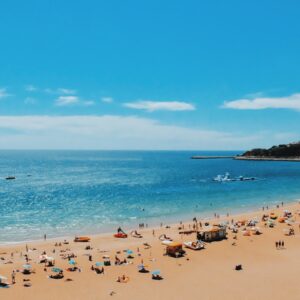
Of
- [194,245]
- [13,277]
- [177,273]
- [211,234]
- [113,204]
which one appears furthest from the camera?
[113,204]

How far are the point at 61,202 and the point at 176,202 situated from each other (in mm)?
21245

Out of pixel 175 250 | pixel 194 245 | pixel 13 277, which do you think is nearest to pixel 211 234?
pixel 194 245

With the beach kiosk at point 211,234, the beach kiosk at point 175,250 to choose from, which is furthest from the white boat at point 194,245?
the beach kiosk at point 211,234

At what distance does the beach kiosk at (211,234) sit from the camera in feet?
134

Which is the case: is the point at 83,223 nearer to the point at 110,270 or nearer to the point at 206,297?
the point at 110,270

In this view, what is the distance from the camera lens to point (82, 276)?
29844 mm

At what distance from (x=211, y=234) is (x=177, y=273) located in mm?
11583

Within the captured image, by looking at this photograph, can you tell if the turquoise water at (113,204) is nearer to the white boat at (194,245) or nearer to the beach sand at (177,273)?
the beach sand at (177,273)

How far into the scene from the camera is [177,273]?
30.4 metres

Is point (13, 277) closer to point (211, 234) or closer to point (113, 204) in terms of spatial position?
point (211, 234)

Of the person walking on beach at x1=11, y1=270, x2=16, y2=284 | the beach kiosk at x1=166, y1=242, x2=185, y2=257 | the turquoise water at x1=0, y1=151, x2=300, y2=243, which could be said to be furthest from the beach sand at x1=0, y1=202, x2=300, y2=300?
the turquoise water at x1=0, y1=151, x2=300, y2=243

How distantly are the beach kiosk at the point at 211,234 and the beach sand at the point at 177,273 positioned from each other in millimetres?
809

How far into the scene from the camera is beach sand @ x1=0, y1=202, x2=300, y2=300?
25.7 metres

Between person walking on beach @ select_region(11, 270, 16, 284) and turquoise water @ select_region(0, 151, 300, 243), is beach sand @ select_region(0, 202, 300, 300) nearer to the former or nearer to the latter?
person walking on beach @ select_region(11, 270, 16, 284)
